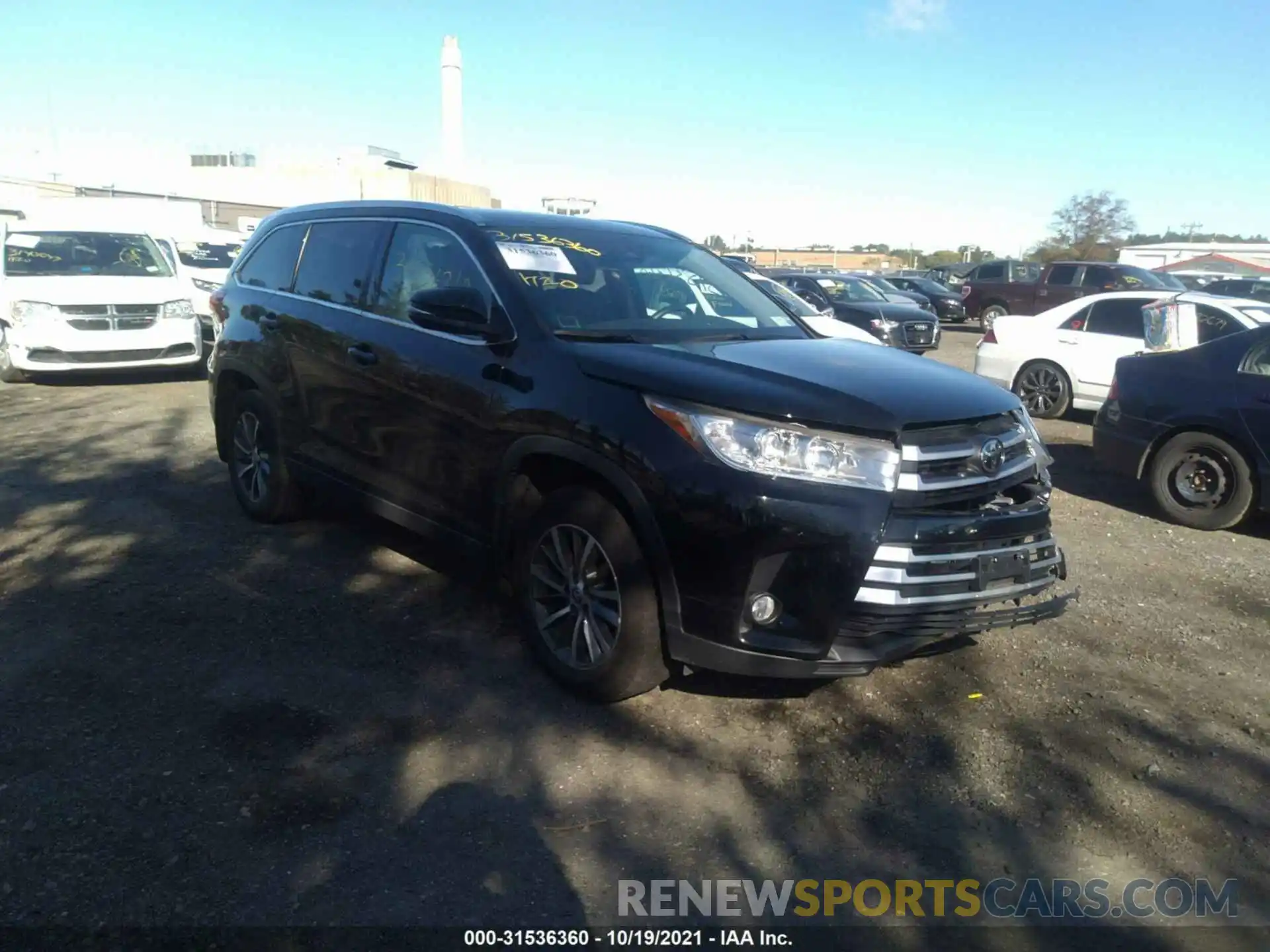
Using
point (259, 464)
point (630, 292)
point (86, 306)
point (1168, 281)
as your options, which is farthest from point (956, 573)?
point (1168, 281)

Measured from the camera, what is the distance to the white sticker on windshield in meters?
4.45

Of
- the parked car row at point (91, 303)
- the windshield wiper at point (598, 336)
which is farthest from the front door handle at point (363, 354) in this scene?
the parked car row at point (91, 303)

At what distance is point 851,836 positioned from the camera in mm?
3242

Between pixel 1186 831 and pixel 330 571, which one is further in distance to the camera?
pixel 330 571

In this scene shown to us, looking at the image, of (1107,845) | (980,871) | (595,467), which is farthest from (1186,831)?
(595,467)

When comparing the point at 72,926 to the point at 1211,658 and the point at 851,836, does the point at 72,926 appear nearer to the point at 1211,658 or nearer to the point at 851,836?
the point at 851,836

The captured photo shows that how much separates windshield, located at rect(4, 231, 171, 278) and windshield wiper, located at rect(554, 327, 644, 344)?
1013cm

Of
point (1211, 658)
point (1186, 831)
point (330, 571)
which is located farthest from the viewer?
point (330, 571)

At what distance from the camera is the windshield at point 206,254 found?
17000 mm

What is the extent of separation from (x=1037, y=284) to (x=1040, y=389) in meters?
12.6

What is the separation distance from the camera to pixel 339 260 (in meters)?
5.42

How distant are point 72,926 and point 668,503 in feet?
6.98

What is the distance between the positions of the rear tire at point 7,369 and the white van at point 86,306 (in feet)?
0.04

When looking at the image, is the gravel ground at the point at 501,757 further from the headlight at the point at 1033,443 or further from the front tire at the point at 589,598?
the headlight at the point at 1033,443
